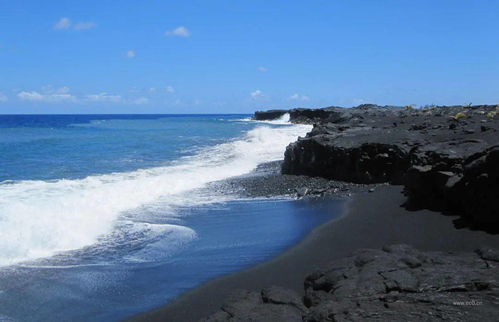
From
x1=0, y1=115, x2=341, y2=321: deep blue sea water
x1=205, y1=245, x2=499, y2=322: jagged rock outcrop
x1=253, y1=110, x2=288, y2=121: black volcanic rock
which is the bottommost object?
x1=0, y1=115, x2=341, y2=321: deep blue sea water

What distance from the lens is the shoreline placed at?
673 centimetres

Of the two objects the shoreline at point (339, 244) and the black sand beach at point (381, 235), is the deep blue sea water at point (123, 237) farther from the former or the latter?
the black sand beach at point (381, 235)

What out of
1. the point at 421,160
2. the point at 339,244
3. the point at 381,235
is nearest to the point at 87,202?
the point at 339,244

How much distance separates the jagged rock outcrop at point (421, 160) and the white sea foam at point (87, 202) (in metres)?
4.08

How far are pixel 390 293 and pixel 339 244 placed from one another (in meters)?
3.82

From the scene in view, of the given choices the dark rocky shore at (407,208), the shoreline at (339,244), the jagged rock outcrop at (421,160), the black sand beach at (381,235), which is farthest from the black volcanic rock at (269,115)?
the shoreline at (339,244)

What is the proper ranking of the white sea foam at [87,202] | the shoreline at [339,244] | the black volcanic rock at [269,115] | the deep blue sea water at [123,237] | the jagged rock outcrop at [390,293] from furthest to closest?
the black volcanic rock at [269,115] → the white sea foam at [87,202] → the deep blue sea water at [123,237] → the shoreline at [339,244] → the jagged rock outcrop at [390,293]

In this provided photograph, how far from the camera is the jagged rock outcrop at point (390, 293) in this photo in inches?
191

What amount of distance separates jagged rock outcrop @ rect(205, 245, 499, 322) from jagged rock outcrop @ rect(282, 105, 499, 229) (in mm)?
2925

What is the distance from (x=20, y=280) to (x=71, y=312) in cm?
180

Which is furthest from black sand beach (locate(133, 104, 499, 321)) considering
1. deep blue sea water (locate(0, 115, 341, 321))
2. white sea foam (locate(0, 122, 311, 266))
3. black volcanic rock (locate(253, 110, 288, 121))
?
black volcanic rock (locate(253, 110, 288, 121))

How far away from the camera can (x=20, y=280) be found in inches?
309

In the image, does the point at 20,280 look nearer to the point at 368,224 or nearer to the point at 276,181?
the point at 368,224

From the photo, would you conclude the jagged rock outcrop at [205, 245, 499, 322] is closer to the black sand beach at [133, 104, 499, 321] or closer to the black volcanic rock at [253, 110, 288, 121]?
the black sand beach at [133, 104, 499, 321]
